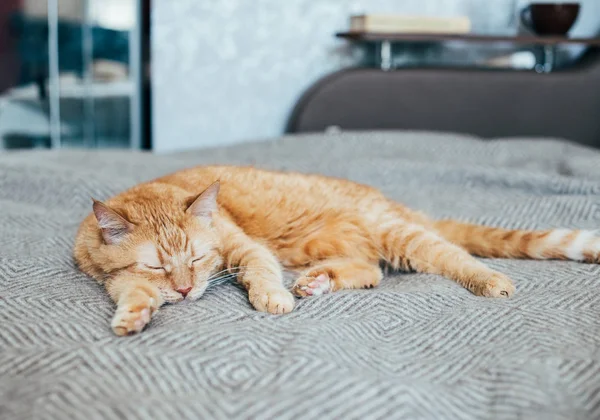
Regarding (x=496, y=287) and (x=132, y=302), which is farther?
(x=496, y=287)

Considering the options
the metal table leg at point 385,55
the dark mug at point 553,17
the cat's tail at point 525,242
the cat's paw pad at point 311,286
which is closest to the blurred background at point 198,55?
the metal table leg at point 385,55

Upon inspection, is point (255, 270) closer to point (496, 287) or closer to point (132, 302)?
point (132, 302)

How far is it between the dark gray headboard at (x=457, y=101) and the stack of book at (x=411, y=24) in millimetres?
193

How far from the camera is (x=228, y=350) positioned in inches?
39.6

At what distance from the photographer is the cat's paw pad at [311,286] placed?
132 centimetres

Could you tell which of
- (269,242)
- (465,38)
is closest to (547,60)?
(465,38)

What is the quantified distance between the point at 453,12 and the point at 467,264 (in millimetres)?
2182

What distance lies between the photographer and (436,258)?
1.47 metres

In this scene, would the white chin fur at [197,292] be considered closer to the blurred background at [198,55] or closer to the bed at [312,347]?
the bed at [312,347]

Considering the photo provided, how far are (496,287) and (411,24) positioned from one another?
184cm

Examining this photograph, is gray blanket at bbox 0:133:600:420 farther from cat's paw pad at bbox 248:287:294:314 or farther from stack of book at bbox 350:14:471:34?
stack of book at bbox 350:14:471:34

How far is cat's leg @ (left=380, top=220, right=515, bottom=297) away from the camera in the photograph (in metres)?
1.34

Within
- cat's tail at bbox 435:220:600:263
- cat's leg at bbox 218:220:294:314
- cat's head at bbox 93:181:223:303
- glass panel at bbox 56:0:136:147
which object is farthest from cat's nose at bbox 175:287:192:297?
glass panel at bbox 56:0:136:147

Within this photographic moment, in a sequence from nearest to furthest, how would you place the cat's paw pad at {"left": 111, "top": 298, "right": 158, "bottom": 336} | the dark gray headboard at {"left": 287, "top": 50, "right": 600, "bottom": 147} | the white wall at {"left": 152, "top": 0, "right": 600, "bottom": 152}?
1. the cat's paw pad at {"left": 111, "top": 298, "right": 158, "bottom": 336}
2. the dark gray headboard at {"left": 287, "top": 50, "right": 600, "bottom": 147}
3. the white wall at {"left": 152, "top": 0, "right": 600, "bottom": 152}
